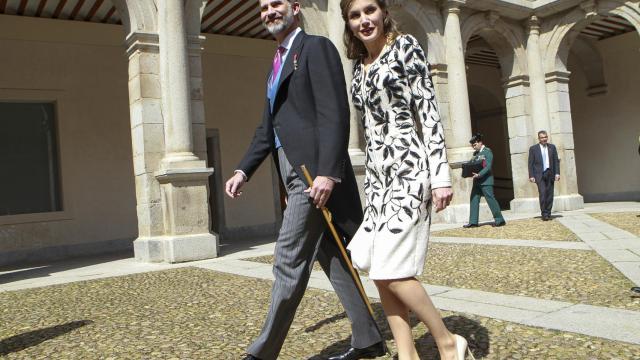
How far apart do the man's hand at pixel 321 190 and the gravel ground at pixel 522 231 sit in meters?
5.90

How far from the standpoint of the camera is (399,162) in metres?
2.14

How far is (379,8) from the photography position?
2221 mm

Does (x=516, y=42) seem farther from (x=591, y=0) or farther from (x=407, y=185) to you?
(x=407, y=185)

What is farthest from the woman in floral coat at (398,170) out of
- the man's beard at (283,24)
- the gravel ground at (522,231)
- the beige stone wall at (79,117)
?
the beige stone wall at (79,117)

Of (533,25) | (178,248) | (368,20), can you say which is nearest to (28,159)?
(178,248)

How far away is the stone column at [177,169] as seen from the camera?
744 centimetres

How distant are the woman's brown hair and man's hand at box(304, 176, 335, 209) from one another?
557 millimetres

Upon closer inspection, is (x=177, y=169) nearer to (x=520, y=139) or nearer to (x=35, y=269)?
(x=35, y=269)

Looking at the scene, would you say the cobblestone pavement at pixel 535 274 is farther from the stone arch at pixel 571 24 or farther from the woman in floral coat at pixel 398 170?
the stone arch at pixel 571 24

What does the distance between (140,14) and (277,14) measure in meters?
5.97

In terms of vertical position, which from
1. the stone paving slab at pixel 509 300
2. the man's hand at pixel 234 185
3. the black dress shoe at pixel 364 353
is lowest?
the stone paving slab at pixel 509 300

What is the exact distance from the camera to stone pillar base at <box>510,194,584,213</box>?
12742mm

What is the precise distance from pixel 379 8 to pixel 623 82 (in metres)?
16.6

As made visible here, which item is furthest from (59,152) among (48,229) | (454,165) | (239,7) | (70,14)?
(454,165)
